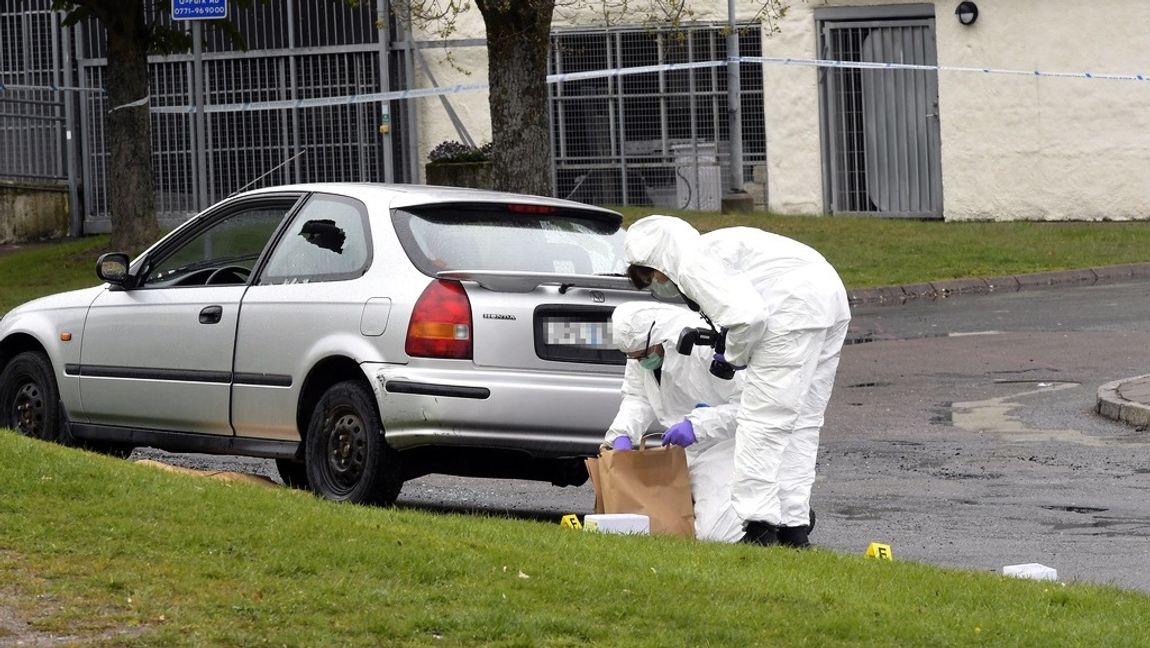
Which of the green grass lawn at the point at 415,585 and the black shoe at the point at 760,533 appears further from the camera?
the black shoe at the point at 760,533

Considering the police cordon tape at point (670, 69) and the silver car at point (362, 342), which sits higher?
the police cordon tape at point (670, 69)

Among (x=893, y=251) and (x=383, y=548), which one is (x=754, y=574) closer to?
(x=383, y=548)

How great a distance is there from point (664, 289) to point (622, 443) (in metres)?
0.66

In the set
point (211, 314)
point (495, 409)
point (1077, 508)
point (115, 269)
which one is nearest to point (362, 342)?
point (495, 409)

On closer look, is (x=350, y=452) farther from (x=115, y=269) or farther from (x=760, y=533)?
(x=760, y=533)

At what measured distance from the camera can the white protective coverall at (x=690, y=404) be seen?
7.75 m

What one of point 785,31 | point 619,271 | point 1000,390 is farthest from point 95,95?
point 619,271

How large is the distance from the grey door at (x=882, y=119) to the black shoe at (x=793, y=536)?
2064cm

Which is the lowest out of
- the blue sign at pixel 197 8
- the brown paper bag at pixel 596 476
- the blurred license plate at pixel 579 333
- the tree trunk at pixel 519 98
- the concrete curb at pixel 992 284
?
the brown paper bag at pixel 596 476

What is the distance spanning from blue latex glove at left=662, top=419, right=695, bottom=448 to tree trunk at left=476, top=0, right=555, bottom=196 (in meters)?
10.5

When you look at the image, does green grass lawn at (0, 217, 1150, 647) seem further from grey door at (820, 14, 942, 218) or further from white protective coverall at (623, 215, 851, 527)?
grey door at (820, 14, 942, 218)

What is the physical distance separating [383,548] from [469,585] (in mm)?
478

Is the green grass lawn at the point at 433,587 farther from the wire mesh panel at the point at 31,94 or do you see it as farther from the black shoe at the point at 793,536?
the wire mesh panel at the point at 31,94

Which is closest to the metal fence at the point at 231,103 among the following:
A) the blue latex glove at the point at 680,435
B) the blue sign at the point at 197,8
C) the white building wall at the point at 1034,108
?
the white building wall at the point at 1034,108
